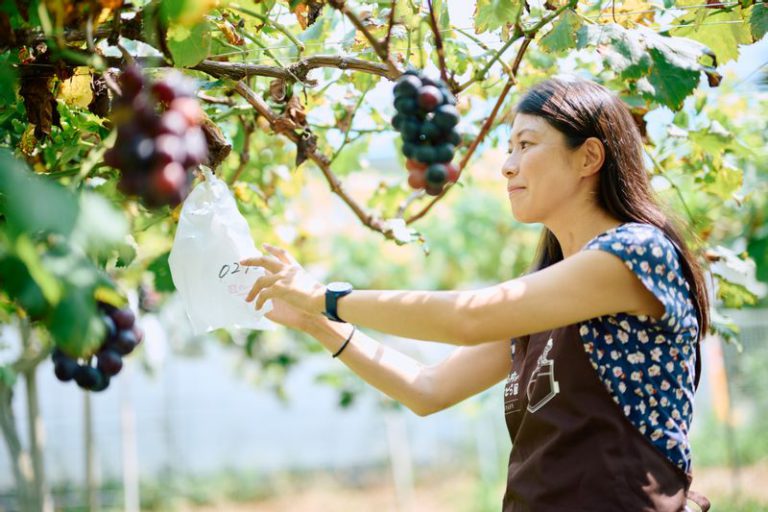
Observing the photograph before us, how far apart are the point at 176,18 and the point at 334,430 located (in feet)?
30.1

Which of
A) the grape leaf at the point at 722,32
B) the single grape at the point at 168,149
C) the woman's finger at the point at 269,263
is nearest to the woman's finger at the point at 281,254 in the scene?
the woman's finger at the point at 269,263

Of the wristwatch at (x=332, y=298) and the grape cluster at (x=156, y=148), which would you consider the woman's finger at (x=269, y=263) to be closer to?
the wristwatch at (x=332, y=298)

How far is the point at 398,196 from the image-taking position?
→ 9.08 ft

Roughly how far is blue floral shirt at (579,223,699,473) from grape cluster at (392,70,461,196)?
0.30m

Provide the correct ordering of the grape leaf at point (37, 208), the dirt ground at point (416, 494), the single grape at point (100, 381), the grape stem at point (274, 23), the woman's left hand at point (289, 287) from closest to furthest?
the grape leaf at point (37, 208) → the grape stem at point (274, 23) → the woman's left hand at point (289, 287) → the single grape at point (100, 381) → the dirt ground at point (416, 494)

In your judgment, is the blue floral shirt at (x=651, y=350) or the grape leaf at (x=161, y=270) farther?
the grape leaf at (x=161, y=270)

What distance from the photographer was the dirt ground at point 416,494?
23.7 feet

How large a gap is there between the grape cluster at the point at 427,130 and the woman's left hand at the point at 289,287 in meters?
0.28

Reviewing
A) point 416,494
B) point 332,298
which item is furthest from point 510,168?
point 416,494

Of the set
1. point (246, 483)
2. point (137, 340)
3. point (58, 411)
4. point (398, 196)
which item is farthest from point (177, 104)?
point (58, 411)

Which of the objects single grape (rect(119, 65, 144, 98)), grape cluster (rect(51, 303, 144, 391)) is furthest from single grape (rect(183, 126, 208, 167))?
grape cluster (rect(51, 303, 144, 391))

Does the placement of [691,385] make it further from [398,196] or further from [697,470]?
[697,470]

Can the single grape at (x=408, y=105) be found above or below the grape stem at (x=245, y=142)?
above

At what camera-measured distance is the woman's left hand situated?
1.37 metres
